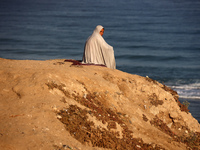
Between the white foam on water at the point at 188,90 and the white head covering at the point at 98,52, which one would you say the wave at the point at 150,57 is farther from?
the white head covering at the point at 98,52

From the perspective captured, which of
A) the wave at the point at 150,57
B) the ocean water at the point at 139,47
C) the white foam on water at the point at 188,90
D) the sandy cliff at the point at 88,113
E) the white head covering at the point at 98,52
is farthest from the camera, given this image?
the wave at the point at 150,57

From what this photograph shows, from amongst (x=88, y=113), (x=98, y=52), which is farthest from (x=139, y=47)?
(x=88, y=113)

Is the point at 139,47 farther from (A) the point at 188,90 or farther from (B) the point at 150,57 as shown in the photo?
(A) the point at 188,90

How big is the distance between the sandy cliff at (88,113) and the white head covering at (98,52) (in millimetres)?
1411

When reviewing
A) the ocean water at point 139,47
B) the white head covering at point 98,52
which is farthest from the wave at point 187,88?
the white head covering at point 98,52

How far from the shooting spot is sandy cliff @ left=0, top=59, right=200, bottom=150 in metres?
5.93

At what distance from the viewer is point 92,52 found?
12.2 metres

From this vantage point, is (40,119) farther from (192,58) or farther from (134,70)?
(192,58)

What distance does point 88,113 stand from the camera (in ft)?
23.4

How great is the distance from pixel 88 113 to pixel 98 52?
535cm

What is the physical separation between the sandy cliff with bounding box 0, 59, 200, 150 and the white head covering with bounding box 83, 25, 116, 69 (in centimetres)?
141

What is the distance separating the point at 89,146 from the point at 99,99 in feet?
7.76

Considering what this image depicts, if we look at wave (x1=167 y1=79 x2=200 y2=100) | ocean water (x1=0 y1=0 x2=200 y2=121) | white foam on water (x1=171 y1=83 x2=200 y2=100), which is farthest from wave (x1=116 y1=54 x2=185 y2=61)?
white foam on water (x1=171 y1=83 x2=200 y2=100)

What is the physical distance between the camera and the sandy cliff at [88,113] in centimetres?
593
